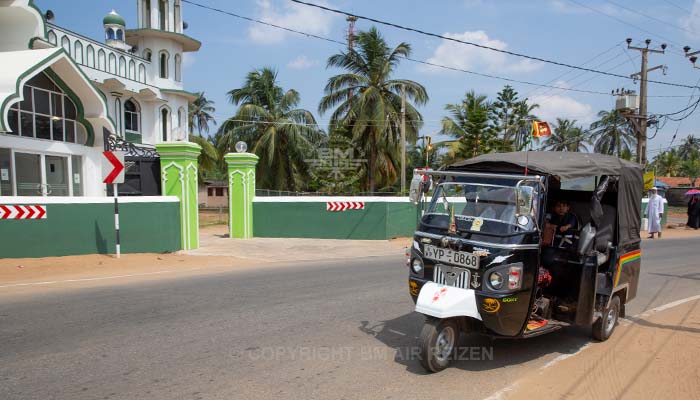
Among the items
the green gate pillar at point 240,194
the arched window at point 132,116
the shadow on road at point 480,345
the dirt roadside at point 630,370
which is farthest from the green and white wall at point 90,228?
the arched window at point 132,116

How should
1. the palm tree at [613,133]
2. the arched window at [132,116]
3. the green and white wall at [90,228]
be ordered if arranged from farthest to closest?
the palm tree at [613,133]
the arched window at [132,116]
the green and white wall at [90,228]

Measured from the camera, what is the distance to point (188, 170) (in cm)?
1451

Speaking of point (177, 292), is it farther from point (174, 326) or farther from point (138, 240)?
point (138, 240)

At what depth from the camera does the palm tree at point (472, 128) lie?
32.5 m

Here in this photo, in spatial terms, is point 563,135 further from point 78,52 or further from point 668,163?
point 78,52

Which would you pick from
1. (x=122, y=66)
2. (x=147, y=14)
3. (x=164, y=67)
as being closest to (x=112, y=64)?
(x=122, y=66)

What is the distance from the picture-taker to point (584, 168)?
5520 millimetres

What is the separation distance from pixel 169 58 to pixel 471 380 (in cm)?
2541

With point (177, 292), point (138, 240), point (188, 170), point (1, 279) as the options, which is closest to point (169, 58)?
point (188, 170)

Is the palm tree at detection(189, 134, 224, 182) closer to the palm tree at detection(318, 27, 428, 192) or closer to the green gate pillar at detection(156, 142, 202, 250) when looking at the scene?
the palm tree at detection(318, 27, 428, 192)

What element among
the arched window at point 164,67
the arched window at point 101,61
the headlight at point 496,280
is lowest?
the headlight at point 496,280

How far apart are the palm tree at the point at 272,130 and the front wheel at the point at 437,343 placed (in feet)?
92.0

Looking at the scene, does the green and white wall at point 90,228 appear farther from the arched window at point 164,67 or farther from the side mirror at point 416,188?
the arched window at point 164,67

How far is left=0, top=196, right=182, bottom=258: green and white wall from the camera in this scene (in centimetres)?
1130
